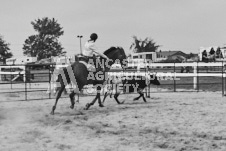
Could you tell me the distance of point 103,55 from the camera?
10031mm

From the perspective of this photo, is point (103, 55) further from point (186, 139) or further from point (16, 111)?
point (186, 139)

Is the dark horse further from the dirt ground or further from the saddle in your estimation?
the dirt ground

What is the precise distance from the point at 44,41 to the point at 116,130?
3364 inches

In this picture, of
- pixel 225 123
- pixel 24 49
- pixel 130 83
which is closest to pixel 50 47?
pixel 24 49

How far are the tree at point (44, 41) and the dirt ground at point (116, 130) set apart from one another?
261ft

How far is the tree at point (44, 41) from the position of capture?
8762cm

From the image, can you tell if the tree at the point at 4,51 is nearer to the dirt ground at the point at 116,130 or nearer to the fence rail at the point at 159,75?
the fence rail at the point at 159,75

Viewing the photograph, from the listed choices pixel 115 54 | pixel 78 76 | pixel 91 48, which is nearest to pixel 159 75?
pixel 115 54

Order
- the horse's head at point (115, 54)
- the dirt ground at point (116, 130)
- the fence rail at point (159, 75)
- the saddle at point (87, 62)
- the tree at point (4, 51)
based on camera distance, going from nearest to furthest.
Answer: the dirt ground at point (116, 130), the saddle at point (87, 62), the horse's head at point (115, 54), the fence rail at point (159, 75), the tree at point (4, 51)

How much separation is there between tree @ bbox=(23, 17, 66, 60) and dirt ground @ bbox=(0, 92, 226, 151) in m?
79.7

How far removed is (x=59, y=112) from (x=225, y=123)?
14.3ft

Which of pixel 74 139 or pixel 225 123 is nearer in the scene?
pixel 74 139

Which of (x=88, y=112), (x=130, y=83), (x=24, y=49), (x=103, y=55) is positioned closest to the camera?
(x=88, y=112)

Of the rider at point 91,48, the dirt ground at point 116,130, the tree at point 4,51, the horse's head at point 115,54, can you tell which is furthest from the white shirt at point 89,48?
the tree at point 4,51
